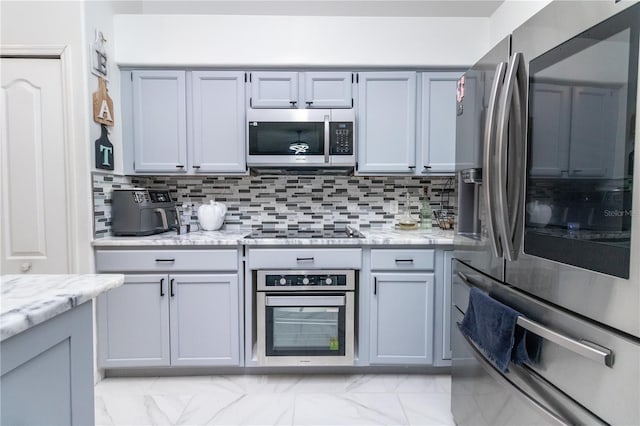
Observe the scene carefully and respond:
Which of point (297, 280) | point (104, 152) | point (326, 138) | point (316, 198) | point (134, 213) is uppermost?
point (326, 138)

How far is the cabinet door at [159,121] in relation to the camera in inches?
91.8

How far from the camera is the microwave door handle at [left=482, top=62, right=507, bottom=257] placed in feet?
3.59

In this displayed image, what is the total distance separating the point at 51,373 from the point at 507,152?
1.43 metres

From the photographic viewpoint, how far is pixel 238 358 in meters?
2.10

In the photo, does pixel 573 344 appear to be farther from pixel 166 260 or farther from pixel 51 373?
pixel 166 260

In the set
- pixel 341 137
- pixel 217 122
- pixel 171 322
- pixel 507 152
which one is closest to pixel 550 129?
pixel 507 152

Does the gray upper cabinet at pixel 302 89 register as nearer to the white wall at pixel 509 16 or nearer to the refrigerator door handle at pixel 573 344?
the white wall at pixel 509 16

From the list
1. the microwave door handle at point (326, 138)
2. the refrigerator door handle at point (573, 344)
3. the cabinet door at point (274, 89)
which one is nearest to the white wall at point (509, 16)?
the microwave door handle at point (326, 138)

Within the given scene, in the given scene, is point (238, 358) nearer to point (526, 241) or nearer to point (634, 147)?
point (526, 241)

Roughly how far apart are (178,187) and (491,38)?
8.82 ft

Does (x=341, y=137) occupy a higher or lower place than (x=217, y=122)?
lower

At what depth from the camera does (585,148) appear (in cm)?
85

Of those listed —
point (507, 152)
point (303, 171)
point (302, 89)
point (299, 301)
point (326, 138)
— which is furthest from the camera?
point (303, 171)

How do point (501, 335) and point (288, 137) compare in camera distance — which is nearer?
point (501, 335)
